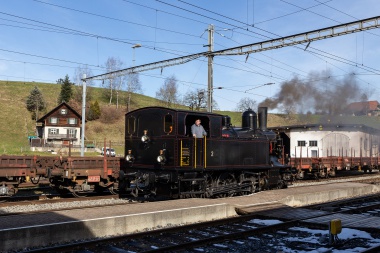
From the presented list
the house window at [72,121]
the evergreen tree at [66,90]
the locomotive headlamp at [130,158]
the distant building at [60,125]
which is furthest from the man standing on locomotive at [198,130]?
the evergreen tree at [66,90]

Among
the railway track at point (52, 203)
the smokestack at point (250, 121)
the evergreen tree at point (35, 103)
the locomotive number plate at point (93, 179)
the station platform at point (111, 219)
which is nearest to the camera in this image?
the station platform at point (111, 219)

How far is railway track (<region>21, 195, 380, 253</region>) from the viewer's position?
6746 mm

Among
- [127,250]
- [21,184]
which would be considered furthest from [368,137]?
[127,250]

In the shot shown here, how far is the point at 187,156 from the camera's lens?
472 inches

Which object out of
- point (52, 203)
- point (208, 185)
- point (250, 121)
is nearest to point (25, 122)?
point (52, 203)

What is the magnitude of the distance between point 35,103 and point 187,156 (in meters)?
65.3

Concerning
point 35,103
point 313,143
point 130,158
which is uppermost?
point 35,103

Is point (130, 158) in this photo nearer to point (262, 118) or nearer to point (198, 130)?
point (198, 130)

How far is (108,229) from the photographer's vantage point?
7.75 meters

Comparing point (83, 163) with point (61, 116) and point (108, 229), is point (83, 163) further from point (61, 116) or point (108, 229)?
point (61, 116)

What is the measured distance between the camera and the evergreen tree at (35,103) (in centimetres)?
7000

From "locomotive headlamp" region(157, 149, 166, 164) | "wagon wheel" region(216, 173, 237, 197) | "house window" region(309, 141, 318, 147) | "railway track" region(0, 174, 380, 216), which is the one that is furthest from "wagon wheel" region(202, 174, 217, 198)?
"house window" region(309, 141, 318, 147)

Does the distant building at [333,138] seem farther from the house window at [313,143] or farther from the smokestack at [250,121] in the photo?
the smokestack at [250,121]

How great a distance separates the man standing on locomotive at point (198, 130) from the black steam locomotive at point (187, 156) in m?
0.14
